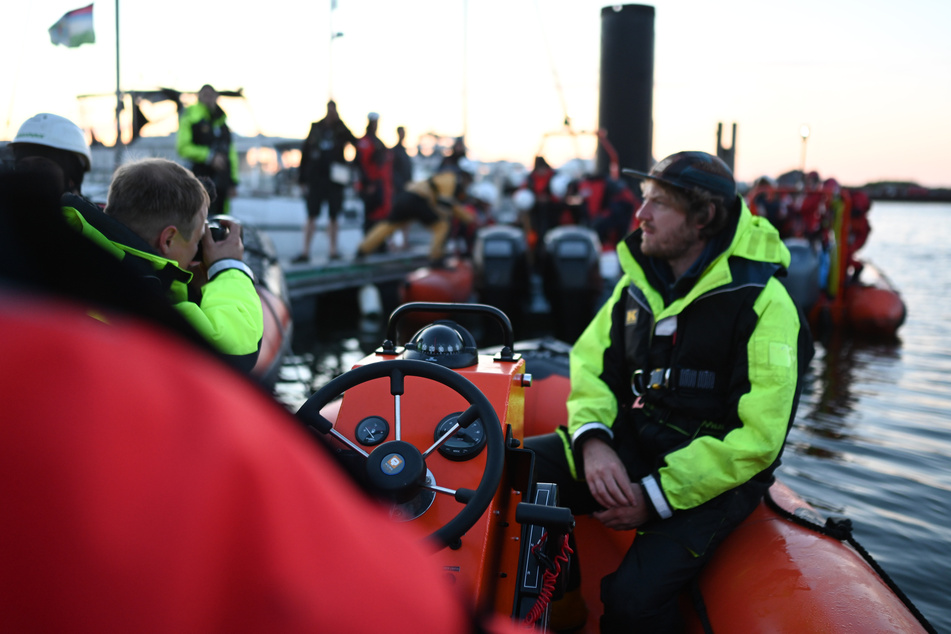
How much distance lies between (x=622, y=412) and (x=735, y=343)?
518 millimetres

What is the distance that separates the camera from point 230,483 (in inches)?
16.6

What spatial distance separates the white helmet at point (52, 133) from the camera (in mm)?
3223

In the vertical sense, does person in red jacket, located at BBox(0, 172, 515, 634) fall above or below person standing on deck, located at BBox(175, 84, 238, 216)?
below

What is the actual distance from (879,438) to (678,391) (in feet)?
10.8

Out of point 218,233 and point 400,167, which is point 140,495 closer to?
point 218,233

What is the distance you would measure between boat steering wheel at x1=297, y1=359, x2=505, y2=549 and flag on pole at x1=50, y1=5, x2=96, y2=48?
5.46m

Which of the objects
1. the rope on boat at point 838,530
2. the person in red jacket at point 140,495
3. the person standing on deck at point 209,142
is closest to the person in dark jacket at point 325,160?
the person standing on deck at point 209,142

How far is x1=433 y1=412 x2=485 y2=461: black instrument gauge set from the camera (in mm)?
1768

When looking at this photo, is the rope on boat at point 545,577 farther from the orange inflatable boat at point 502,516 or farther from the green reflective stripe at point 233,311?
the green reflective stripe at point 233,311

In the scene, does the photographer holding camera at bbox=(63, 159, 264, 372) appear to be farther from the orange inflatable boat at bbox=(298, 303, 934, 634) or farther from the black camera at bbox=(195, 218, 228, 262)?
the orange inflatable boat at bbox=(298, 303, 934, 634)

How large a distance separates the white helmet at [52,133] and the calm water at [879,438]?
7.98 ft

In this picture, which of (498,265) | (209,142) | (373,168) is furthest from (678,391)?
(373,168)

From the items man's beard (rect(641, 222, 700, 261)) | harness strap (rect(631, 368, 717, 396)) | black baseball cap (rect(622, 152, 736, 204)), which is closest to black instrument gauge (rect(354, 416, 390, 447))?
harness strap (rect(631, 368, 717, 396))

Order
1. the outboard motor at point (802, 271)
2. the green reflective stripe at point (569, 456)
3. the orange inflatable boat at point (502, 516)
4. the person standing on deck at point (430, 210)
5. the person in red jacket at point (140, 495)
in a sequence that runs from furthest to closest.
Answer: the person standing on deck at point (430, 210)
the outboard motor at point (802, 271)
the green reflective stripe at point (569, 456)
the orange inflatable boat at point (502, 516)
the person in red jacket at point (140, 495)
